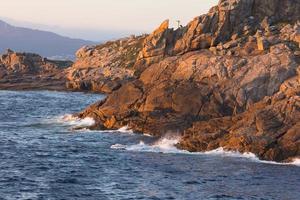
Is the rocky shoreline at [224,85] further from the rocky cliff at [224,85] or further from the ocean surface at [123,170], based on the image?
the ocean surface at [123,170]

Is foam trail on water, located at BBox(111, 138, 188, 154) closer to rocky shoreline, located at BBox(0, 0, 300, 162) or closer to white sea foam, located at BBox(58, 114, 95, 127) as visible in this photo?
rocky shoreline, located at BBox(0, 0, 300, 162)

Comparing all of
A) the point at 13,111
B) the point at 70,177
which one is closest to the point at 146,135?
the point at 70,177

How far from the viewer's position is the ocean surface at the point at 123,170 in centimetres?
5619

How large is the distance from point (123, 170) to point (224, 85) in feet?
106

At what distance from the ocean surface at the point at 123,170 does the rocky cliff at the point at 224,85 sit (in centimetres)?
300

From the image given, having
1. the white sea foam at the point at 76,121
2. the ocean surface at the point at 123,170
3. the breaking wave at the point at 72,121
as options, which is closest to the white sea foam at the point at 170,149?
the ocean surface at the point at 123,170

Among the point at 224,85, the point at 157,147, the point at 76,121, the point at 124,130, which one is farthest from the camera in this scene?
the point at 76,121

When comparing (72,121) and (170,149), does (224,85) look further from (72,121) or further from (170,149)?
(72,121)

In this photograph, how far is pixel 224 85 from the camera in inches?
3656

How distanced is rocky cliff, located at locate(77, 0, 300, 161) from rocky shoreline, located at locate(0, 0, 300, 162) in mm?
129

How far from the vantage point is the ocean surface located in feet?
184

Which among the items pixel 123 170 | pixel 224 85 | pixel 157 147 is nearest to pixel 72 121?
pixel 224 85

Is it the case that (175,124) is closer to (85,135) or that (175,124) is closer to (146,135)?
(146,135)

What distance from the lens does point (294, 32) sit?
10331cm
